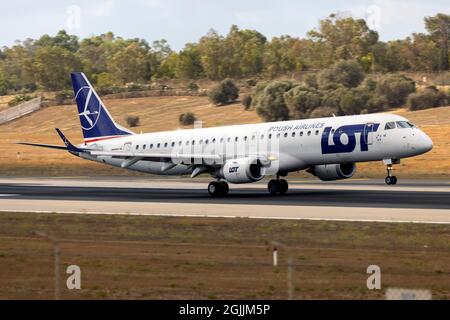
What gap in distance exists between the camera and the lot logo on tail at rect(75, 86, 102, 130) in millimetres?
59750

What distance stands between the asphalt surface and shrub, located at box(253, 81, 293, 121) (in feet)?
182

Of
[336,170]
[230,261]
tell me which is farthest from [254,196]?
[230,261]

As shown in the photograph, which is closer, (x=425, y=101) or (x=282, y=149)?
(x=282, y=149)

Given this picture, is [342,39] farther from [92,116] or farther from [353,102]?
[92,116]

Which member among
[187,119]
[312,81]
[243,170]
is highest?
[312,81]

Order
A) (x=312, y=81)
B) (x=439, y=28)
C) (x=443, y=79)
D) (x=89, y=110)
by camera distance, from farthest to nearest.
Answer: (x=439, y=28), (x=443, y=79), (x=312, y=81), (x=89, y=110)

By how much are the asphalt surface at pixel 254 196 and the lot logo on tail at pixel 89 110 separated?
383 cm

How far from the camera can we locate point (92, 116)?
59.8 m

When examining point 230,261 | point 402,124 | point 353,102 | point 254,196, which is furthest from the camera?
point 353,102

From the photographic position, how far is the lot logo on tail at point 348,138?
156 feet

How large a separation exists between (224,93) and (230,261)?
105831 millimetres

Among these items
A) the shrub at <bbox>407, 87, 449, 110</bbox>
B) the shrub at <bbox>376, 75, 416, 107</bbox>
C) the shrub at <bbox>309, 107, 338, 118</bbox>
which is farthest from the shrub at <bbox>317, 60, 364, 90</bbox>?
the shrub at <bbox>407, 87, 449, 110</bbox>

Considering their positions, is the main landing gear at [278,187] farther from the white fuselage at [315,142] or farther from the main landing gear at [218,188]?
the main landing gear at [218,188]

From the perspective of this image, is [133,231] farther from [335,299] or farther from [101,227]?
[335,299]
